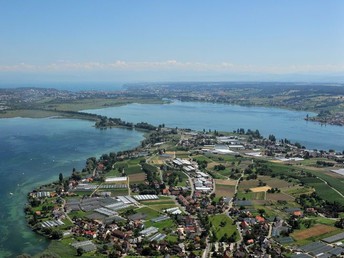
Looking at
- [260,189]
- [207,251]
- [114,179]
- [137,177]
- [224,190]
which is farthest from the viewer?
[137,177]

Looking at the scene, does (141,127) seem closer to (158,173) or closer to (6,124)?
(6,124)

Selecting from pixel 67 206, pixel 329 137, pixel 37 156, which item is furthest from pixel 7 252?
pixel 329 137

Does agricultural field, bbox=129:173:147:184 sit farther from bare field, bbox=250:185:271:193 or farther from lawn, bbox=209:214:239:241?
lawn, bbox=209:214:239:241

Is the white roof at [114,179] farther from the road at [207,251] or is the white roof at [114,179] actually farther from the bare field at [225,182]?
the road at [207,251]

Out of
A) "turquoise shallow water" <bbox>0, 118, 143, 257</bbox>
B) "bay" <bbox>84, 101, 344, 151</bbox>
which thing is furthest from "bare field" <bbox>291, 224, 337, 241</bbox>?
"bay" <bbox>84, 101, 344, 151</bbox>

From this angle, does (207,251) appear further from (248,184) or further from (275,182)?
(275,182)

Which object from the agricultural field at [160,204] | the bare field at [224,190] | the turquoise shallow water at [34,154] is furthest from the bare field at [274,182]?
the turquoise shallow water at [34,154]

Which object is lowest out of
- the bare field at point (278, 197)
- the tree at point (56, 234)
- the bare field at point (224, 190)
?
the bare field at point (278, 197)

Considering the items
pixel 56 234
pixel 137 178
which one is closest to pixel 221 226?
pixel 56 234
